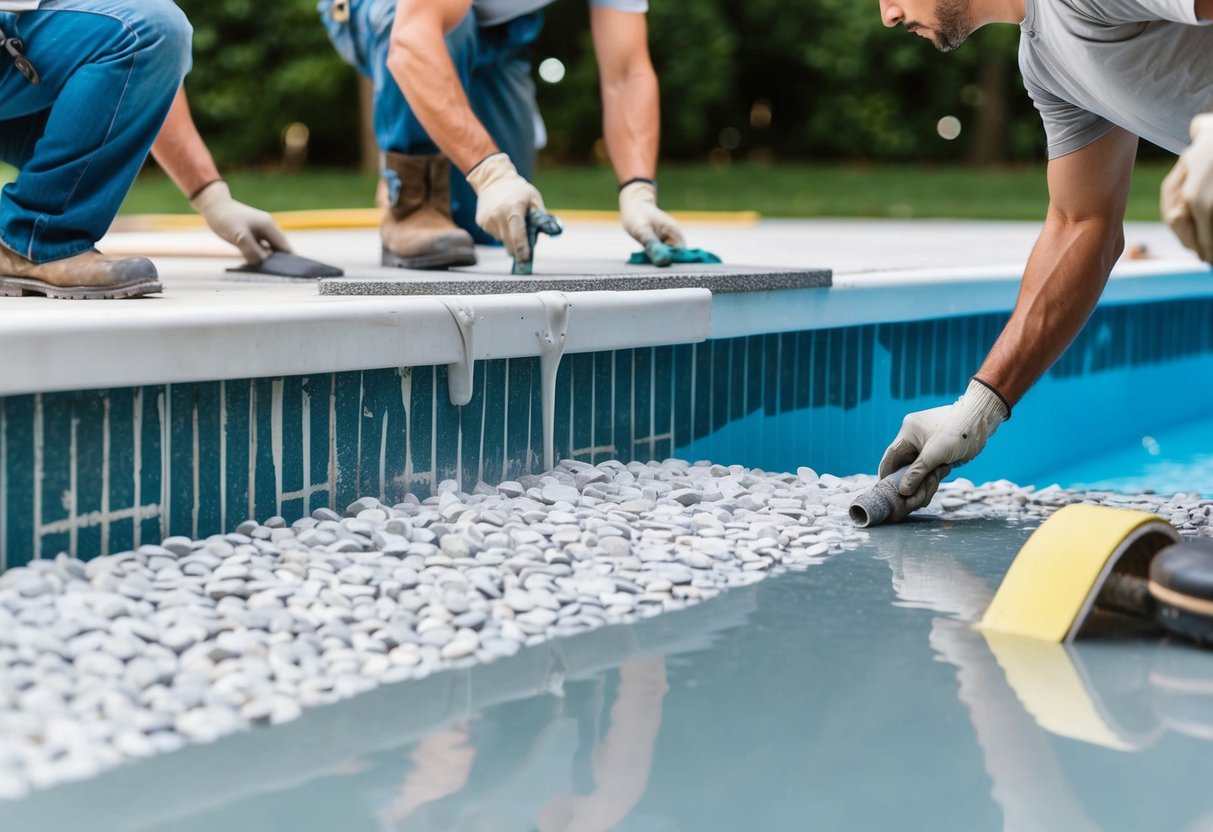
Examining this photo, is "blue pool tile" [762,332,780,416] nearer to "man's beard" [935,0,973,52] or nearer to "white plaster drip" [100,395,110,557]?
"man's beard" [935,0,973,52]

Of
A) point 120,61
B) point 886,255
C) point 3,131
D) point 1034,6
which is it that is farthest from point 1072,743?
point 886,255

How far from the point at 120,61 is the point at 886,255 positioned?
277 cm

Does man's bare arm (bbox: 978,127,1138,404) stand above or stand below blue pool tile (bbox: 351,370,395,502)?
above

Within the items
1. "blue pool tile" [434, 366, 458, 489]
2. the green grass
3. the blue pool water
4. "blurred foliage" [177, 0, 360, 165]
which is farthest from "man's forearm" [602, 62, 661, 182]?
"blurred foliage" [177, 0, 360, 165]

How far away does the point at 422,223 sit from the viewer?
3.46 meters

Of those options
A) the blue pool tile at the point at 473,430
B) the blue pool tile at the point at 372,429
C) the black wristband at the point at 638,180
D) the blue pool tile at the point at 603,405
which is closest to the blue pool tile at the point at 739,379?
the blue pool tile at the point at 603,405

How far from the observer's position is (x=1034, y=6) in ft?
7.41

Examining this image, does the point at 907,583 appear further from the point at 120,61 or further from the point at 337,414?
the point at 120,61

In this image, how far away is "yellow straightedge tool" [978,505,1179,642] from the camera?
191cm

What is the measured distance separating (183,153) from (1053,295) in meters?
1.87

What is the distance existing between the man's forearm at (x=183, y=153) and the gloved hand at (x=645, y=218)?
0.93 metres

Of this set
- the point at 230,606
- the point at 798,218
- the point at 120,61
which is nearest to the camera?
the point at 230,606

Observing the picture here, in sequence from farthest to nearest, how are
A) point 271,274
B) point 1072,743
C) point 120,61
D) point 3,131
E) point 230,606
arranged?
point 271,274 < point 3,131 < point 120,61 < point 230,606 < point 1072,743

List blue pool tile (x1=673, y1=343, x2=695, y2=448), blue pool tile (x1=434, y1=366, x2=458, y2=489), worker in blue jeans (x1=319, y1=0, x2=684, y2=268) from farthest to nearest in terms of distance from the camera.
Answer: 1. worker in blue jeans (x1=319, y1=0, x2=684, y2=268)
2. blue pool tile (x1=673, y1=343, x2=695, y2=448)
3. blue pool tile (x1=434, y1=366, x2=458, y2=489)
